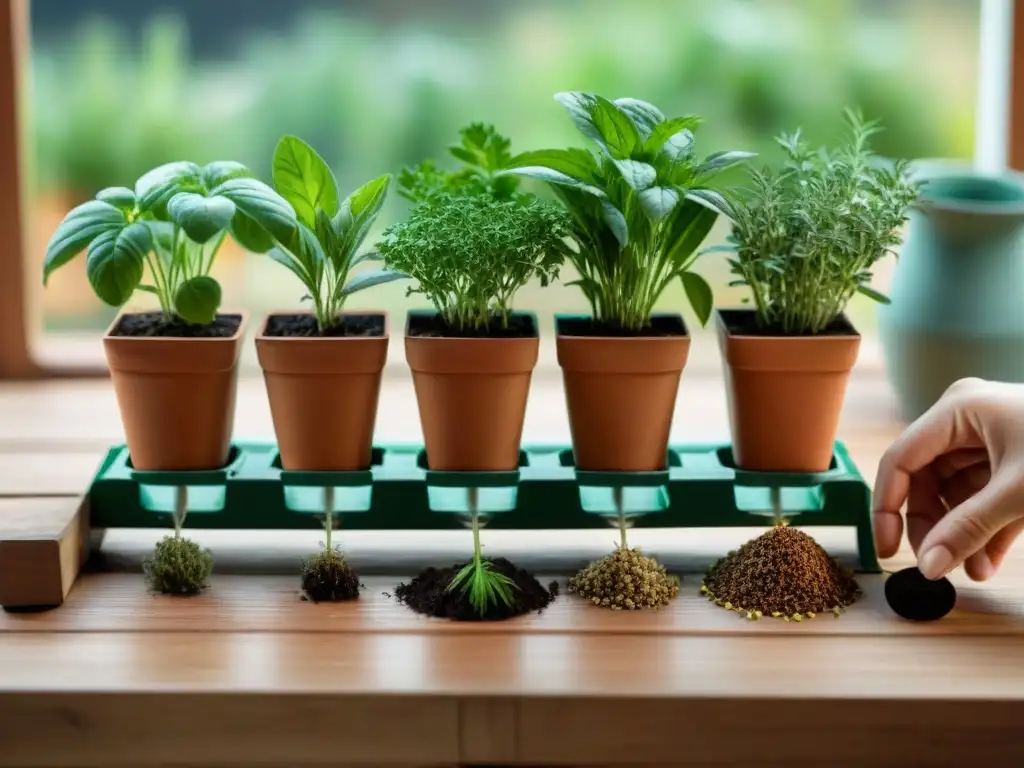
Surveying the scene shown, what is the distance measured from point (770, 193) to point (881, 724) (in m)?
0.48

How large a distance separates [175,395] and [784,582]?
1.91 ft

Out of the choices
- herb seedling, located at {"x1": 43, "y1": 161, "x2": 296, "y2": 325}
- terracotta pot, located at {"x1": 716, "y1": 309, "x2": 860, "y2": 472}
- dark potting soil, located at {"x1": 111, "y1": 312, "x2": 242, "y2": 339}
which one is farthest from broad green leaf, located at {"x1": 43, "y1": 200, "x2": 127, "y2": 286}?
terracotta pot, located at {"x1": 716, "y1": 309, "x2": 860, "y2": 472}

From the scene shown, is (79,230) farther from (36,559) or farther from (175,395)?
(36,559)

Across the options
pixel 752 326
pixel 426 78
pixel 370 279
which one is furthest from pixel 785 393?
pixel 426 78

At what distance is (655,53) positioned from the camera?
1968 millimetres

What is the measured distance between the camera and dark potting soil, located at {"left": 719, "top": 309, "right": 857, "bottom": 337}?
4.18ft

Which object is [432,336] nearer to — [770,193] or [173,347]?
[173,347]

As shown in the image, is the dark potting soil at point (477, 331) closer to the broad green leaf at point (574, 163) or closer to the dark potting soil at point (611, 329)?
the dark potting soil at point (611, 329)

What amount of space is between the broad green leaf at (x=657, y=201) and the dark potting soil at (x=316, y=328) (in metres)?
0.29

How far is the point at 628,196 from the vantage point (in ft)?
4.02

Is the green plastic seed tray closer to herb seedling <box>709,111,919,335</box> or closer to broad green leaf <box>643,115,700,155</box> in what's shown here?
herb seedling <box>709,111,919,335</box>

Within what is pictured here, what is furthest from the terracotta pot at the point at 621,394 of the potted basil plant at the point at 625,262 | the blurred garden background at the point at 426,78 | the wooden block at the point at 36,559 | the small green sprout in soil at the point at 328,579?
the blurred garden background at the point at 426,78

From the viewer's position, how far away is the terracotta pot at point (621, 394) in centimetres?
123

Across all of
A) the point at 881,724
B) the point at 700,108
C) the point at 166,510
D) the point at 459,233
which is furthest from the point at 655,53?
the point at 881,724
